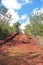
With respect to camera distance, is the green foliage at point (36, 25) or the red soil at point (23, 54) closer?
the red soil at point (23, 54)

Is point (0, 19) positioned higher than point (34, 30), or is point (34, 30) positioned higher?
point (0, 19)

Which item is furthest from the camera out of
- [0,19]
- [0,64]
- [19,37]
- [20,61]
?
[0,19]

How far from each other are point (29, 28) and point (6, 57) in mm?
70845

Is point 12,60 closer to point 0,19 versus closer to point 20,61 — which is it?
point 20,61

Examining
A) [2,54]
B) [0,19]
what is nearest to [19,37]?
[2,54]

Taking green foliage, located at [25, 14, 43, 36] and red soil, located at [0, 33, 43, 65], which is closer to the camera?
red soil, located at [0, 33, 43, 65]

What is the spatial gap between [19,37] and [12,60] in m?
9.76

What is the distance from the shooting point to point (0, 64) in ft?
40.4

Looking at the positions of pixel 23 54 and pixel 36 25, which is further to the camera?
pixel 36 25

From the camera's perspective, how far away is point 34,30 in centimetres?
8119

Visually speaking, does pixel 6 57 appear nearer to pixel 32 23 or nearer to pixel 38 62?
pixel 38 62

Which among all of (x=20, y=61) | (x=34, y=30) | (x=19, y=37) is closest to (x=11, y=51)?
(x=20, y=61)

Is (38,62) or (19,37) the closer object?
(38,62)

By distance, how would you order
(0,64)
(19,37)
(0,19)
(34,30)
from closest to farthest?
(0,64)
(19,37)
(0,19)
(34,30)
